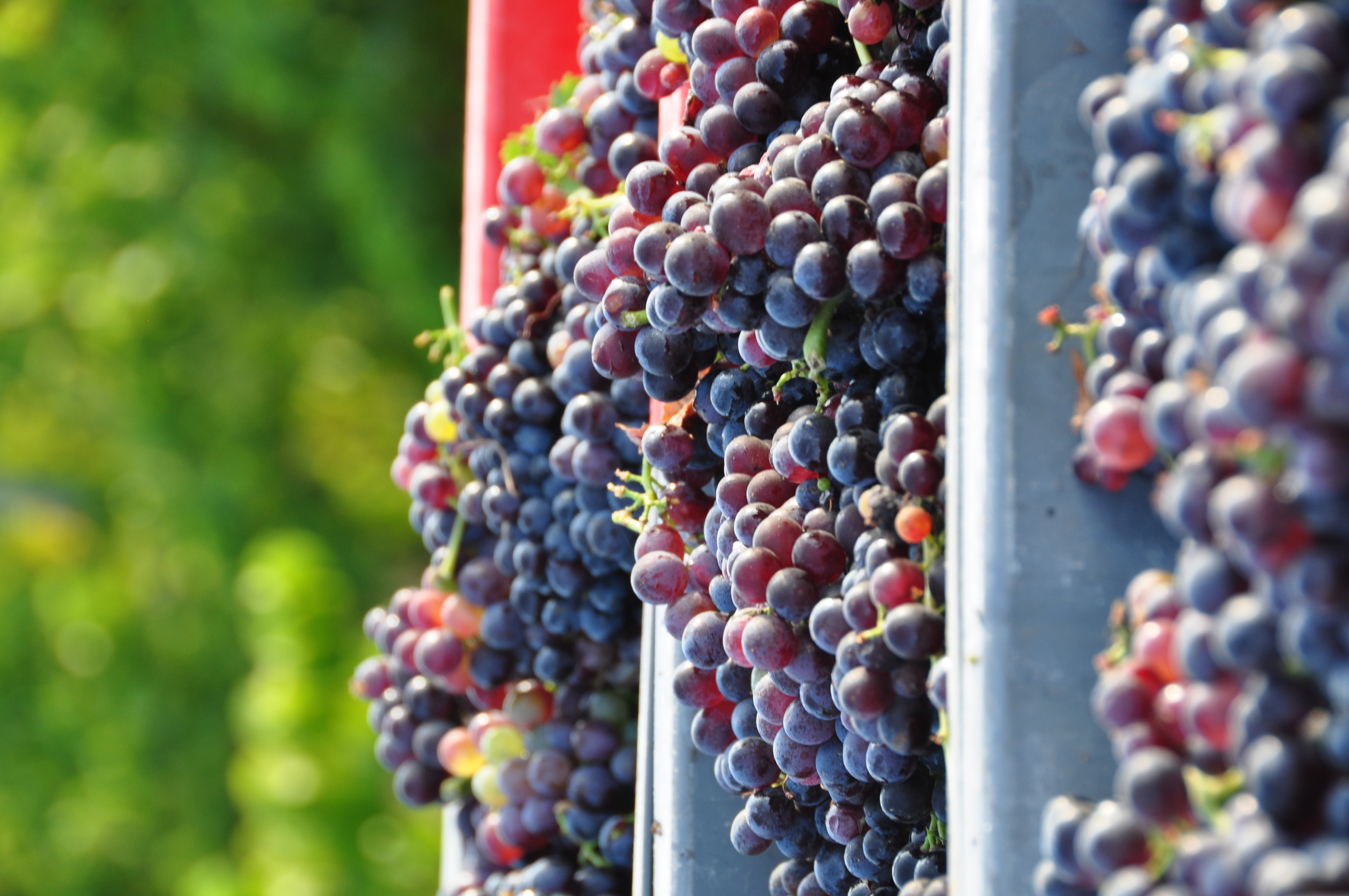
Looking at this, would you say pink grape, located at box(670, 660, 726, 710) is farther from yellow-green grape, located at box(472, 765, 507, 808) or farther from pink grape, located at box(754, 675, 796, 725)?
yellow-green grape, located at box(472, 765, 507, 808)

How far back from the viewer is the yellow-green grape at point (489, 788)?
3.64 ft

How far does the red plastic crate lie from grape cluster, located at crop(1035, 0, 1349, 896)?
0.88 meters

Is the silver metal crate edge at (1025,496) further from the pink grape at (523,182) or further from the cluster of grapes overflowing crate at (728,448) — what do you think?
the pink grape at (523,182)

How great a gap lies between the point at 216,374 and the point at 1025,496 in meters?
2.26

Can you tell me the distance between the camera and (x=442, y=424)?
115cm

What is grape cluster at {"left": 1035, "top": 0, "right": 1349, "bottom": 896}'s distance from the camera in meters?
0.40

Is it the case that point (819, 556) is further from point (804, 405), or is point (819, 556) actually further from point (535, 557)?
point (535, 557)

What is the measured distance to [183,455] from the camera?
2441mm

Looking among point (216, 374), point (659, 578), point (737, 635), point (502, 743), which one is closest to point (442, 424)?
point (502, 743)

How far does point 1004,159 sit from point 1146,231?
0.09 meters

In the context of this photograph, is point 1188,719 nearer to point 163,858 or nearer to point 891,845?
point 891,845

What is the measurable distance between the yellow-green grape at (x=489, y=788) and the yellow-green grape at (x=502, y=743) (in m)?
0.02

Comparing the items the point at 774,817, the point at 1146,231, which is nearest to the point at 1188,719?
the point at 1146,231

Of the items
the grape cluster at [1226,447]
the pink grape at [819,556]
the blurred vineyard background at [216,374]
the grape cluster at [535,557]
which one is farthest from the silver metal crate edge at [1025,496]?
the blurred vineyard background at [216,374]
